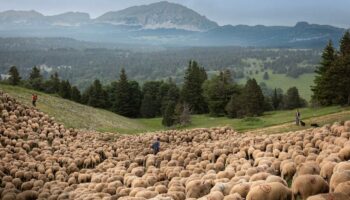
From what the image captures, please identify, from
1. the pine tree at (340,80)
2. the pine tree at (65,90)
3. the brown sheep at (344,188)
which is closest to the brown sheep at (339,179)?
the brown sheep at (344,188)

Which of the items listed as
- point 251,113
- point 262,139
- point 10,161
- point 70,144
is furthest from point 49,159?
point 251,113

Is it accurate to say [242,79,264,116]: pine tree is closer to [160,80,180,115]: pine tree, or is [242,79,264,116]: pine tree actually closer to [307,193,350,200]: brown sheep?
[160,80,180,115]: pine tree

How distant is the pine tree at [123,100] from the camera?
342 feet

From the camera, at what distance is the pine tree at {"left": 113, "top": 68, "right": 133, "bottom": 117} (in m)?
104

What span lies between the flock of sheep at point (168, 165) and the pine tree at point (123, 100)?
5899 cm

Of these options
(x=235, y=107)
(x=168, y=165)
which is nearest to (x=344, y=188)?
(x=168, y=165)

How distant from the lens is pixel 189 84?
100 meters

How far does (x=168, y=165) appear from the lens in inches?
1125

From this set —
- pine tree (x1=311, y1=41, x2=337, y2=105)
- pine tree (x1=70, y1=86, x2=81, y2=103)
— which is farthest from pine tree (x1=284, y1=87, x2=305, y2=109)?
pine tree (x1=70, y1=86, x2=81, y2=103)

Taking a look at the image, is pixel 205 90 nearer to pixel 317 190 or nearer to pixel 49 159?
pixel 49 159

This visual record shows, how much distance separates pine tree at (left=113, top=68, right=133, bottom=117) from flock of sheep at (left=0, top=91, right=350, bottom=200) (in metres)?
59.0

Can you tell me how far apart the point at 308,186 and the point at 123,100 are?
299ft

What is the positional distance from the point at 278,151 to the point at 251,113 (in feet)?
171

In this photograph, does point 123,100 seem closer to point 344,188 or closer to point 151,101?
point 151,101
